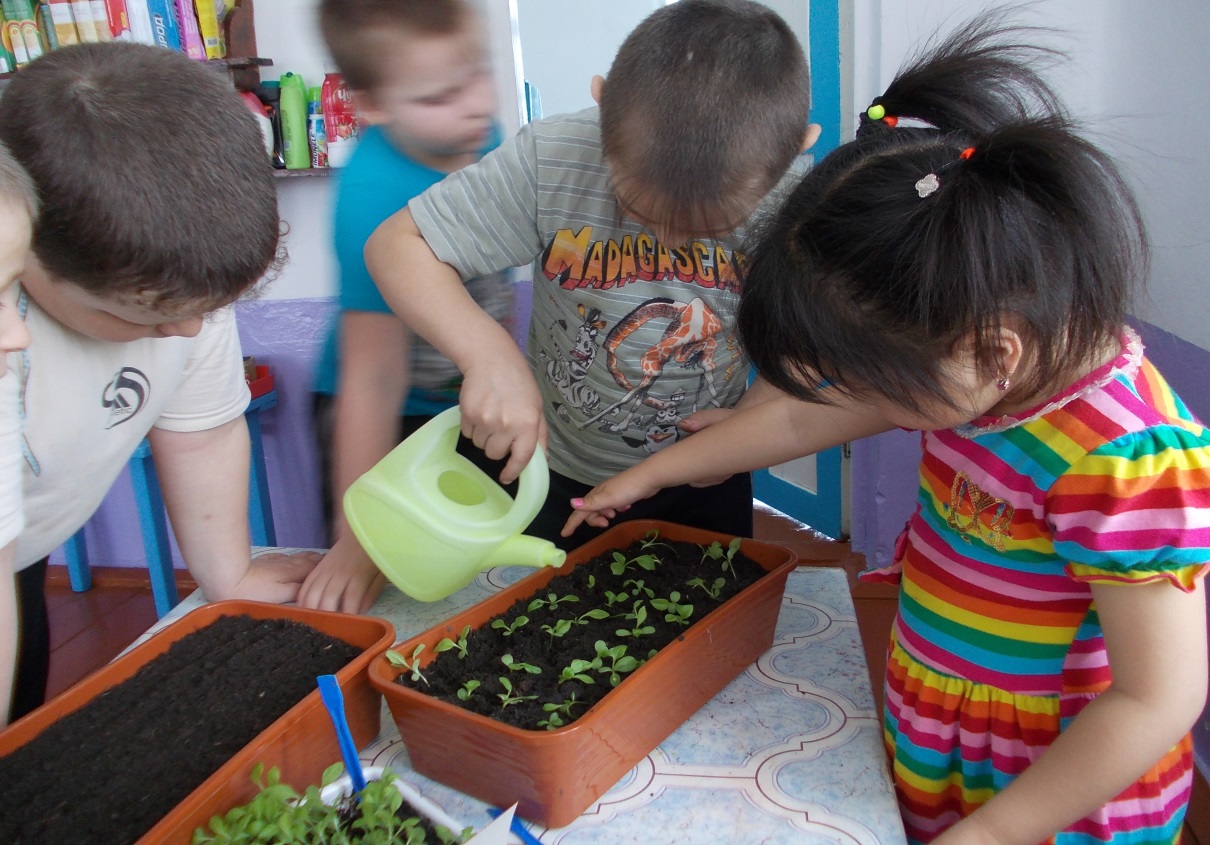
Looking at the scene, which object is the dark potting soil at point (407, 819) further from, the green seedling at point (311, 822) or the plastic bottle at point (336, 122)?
the plastic bottle at point (336, 122)

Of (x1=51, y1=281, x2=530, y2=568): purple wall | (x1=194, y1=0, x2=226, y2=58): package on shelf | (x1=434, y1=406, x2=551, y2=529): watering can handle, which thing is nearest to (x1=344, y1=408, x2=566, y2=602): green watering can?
(x1=434, y1=406, x2=551, y2=529): watering can handle

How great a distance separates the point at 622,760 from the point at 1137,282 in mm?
551

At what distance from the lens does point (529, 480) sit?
0.88 meters

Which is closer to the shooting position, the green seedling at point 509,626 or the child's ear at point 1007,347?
the child's ear at point 1007,347

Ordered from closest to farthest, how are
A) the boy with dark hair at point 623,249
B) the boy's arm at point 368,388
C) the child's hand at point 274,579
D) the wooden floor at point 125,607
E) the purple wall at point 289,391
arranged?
the boy with dark hair at point 623,249
the child's hand at point 274,579
the boy's arm at point 368,388
the wooden floor at point 125,607
the purple wall at point 289,391

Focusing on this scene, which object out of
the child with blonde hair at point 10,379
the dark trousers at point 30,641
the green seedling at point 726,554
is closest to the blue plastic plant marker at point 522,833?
the green seedling at point 726,554

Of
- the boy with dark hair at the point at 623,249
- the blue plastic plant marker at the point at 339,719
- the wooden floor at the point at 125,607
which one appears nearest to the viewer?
the blue plastic plant marker at the point at 339,719

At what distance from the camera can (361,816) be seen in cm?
67

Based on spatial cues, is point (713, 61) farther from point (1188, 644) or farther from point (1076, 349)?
point (1188, 644)

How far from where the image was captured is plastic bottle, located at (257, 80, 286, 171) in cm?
269

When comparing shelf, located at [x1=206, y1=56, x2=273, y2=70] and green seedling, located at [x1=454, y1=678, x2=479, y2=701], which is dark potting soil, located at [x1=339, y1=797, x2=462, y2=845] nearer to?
green seedling, located at [x1=454, y1=678, x2=479, y2=701]

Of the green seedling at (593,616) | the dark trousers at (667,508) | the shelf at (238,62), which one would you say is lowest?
the dark trousers at (667,508)

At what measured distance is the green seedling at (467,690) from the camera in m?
0.75

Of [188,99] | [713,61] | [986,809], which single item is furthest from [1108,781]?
[188,99]
